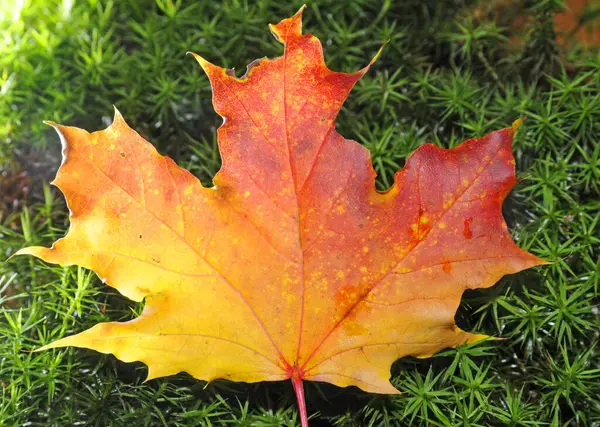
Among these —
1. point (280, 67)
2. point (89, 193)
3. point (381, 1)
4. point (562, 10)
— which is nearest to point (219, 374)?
point (89, 193)

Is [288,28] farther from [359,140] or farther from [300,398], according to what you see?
[300,398]

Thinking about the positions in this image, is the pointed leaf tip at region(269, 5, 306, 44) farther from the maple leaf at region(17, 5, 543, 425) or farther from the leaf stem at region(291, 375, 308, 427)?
the leaf stem at region(291, 375, 308, 427)

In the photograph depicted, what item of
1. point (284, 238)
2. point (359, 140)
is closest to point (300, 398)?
point (284, 238)

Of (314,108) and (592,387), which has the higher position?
(314,108)

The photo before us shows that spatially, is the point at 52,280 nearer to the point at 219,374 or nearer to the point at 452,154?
the point at 219,374

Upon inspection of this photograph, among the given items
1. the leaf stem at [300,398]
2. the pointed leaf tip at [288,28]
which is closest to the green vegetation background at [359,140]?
the leaf stem at [300,398]

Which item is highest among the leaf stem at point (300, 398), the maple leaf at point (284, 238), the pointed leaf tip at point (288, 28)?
the pointed leaf tip at point (288, 28)

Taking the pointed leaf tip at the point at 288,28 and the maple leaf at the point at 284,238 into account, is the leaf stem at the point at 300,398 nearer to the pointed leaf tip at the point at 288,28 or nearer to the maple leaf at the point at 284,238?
the maple leaf at the point at 284,238
